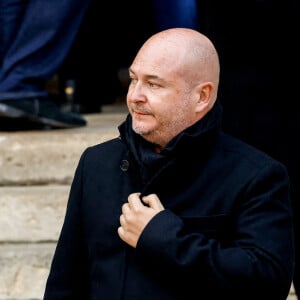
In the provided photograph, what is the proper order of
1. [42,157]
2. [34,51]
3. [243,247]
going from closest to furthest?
1. [243,247]
2. [42,157]
3. [34,51]

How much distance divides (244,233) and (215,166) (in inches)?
6.8

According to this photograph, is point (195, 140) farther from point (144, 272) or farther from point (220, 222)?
point (144, 272)

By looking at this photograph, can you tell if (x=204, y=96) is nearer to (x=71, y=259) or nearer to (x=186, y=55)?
(x=186, y=55)

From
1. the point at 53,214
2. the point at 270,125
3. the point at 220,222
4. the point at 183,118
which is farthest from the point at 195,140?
the point at 53,214

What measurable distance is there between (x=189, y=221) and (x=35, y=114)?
5.92ft

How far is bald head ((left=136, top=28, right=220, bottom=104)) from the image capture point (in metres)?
1.86

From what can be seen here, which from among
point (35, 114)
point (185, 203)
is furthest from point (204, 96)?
point (35, 114)

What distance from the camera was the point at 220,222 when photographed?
188 cm

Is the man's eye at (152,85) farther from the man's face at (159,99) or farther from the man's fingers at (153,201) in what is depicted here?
the man's fingers at (153,201)

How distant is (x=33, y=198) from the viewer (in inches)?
130

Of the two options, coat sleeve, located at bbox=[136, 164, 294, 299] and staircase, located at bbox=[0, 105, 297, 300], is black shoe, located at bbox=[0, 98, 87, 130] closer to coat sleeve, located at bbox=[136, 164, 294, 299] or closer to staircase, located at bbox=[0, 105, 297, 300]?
staircase, located at bbox=[0, 105, 297, 300]

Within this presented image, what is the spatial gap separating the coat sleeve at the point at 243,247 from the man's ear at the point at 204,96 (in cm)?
19

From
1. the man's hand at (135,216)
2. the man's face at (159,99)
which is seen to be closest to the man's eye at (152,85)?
the man's face at (159,99)

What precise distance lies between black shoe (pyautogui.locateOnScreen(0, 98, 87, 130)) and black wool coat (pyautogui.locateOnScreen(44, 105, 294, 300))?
1487mm
